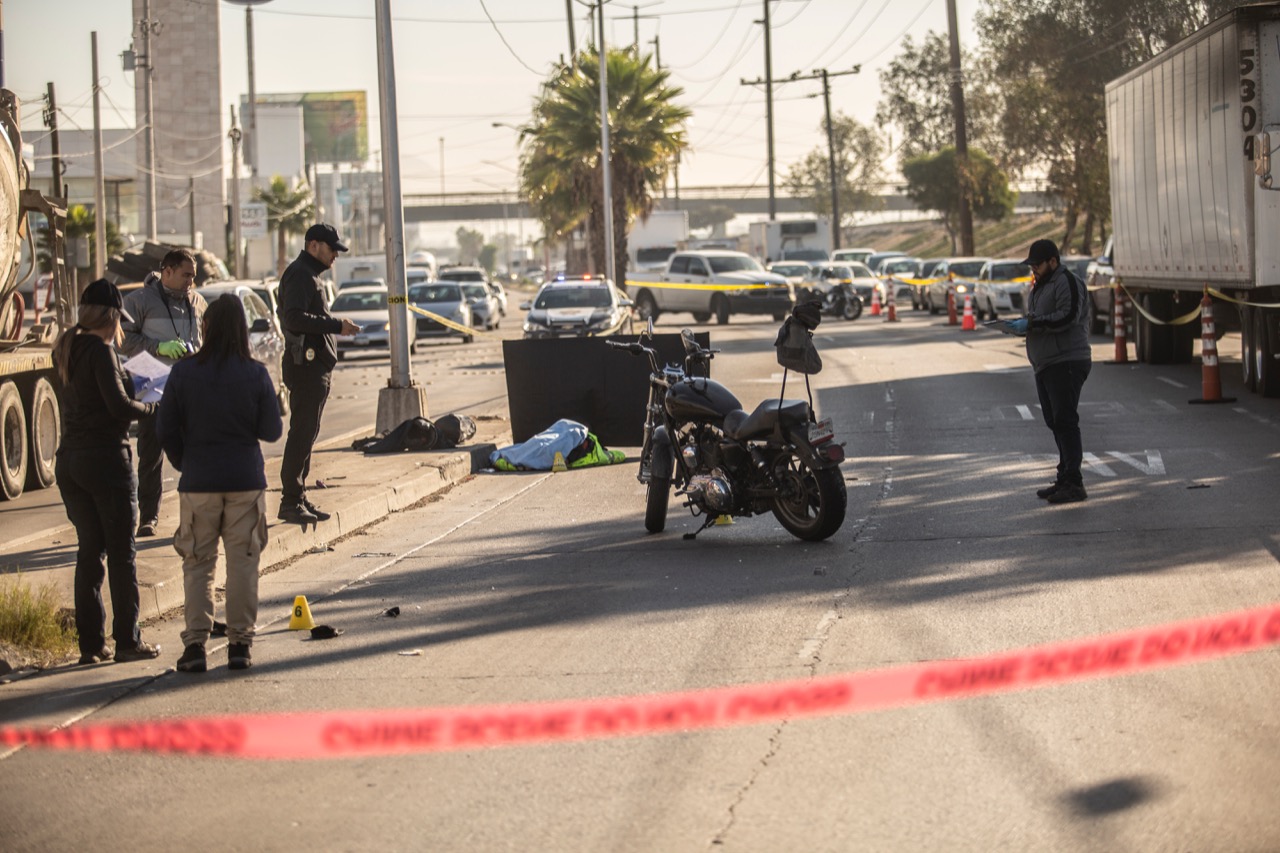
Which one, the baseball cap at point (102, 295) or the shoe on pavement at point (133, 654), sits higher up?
the baseball cap at point (102, 295)

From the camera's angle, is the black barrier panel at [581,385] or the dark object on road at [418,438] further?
the dark object on road at [418,438]

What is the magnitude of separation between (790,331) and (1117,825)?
19.7 feet

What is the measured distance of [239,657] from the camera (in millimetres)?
7855

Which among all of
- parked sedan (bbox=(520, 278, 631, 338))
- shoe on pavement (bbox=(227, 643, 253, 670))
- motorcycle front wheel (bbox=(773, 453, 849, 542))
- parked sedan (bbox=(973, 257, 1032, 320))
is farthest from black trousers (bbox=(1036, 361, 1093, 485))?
parked sedan (bbox=(973, 257, 1032, 320))

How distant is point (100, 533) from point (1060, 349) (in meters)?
7.12

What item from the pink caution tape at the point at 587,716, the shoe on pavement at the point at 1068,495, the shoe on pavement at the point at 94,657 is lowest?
the pink caution tape at the point at 587,716

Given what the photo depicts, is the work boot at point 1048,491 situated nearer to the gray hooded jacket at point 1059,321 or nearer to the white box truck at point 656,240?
the gray hooded jacket at point 1059,321

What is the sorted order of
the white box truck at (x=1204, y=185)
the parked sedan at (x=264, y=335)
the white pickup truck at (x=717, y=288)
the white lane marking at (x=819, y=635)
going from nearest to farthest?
the white lane marking at (x=819, y=635)
the white box truck at (x=1204, y=185)
the parked sedan at (x=264, y=335)
the white pickup truck at (x=717, y=288)

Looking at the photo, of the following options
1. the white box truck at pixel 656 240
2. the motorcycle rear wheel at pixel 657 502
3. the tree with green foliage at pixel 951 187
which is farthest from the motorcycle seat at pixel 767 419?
the tree with green foliage at pixel 951 187

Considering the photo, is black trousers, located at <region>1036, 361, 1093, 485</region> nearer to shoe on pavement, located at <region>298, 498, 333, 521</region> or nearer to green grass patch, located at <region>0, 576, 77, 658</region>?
shoe on pavement, located at <region>298, 498, 333, 521</region>

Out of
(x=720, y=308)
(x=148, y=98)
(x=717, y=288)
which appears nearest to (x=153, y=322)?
(x=717, y=288)

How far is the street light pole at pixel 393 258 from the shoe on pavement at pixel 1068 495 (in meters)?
7.34

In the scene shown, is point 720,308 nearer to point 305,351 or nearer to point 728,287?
point 728,287

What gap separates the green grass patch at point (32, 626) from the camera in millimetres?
8219
